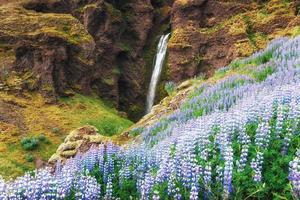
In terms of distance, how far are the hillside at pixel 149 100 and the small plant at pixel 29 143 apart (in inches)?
3.9

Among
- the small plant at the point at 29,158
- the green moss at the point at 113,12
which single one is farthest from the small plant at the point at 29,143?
the green moss at the point at 113,12

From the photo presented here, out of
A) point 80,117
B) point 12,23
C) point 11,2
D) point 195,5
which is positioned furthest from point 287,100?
point 11,2

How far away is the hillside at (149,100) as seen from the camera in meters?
5.88

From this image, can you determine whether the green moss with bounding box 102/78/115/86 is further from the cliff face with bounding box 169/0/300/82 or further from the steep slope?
the steep slope

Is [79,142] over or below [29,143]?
over

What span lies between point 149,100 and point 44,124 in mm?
14468

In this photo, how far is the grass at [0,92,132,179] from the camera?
72.3 ft

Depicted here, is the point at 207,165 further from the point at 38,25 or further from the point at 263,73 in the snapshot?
the point at 38,25

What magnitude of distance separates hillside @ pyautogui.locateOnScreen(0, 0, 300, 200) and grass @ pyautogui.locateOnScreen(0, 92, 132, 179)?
93 millimetres

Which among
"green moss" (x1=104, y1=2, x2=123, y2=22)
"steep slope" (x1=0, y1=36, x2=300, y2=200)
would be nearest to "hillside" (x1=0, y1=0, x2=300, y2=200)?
"steep slope" (x1=0, y1=36, x2=300, y2=200)

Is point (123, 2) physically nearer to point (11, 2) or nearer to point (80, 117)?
point (11, 2)

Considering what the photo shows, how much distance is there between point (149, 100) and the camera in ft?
127

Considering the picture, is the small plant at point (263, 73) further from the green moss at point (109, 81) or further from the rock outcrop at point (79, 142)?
the green moss at point (109, 81)

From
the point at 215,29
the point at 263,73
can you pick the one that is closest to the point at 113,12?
the point at 215,29
